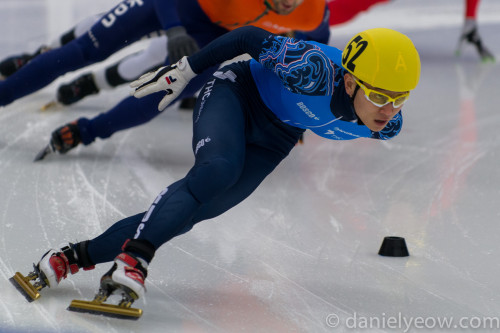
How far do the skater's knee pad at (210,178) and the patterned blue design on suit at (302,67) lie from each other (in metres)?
0.40

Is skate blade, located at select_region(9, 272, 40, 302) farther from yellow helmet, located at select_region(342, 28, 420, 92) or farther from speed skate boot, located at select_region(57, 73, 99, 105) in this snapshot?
speed skate boot, located at select_region(57, 73, 99, 105)

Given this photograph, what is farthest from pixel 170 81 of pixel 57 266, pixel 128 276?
pixel 128 276

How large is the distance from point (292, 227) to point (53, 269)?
3.81ft

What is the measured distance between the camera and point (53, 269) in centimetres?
247

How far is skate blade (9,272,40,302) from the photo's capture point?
2428mm

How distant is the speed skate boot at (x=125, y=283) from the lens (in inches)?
→ 86.4

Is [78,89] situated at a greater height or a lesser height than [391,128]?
lesser

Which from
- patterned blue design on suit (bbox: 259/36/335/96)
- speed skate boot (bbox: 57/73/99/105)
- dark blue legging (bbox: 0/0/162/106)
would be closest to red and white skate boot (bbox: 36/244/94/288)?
patterned blue design on suit (bbox: 259/36/335/96)

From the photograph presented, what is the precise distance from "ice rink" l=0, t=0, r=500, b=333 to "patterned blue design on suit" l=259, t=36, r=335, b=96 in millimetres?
650

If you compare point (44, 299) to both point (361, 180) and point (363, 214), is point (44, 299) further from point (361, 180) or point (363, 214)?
point (361, 180)

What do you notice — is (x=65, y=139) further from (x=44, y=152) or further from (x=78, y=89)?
(x=78, y=89)

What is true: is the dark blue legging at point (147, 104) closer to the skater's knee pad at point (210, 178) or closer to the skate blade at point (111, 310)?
the skater's knee pad at point (210, 178)

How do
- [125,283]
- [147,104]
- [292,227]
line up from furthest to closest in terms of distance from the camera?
1. [147,104]
2. [292,227]
3. [125,283]

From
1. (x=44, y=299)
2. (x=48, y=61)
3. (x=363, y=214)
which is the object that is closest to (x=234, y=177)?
(x=44, y=299)
